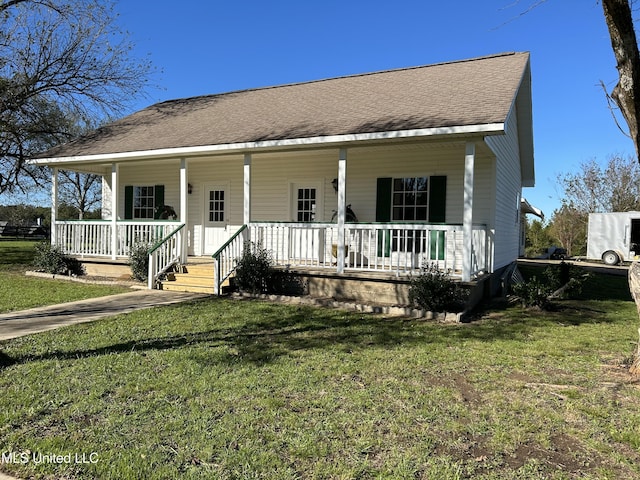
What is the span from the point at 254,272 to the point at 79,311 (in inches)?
126

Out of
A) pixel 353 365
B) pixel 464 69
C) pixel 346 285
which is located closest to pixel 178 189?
pixel 346 285

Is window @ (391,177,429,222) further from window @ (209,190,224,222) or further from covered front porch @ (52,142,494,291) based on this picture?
window @ (209,190,224,222)

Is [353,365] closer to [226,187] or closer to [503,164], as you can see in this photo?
[503,164]

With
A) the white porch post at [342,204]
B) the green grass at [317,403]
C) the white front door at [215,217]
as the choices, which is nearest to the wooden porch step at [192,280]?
the white front door at [215,217]

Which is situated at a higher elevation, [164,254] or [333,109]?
[333,109]

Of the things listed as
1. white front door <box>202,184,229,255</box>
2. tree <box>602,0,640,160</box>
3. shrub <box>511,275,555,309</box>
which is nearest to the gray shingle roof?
white front door <box>202,184,229,255</box>

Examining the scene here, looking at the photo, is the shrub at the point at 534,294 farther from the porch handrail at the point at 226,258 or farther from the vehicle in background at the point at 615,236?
the vehicle in background at the point at 615,236

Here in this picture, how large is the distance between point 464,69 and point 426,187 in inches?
136

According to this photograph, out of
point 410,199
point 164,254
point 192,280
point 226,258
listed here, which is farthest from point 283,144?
point 164,254

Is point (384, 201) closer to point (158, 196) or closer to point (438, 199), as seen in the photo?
point (438, 199)

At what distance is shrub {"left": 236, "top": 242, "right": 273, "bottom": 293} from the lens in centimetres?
898

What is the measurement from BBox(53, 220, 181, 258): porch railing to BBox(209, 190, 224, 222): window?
1.93 m

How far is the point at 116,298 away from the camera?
866 centimetres

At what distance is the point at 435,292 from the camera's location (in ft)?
24.3
